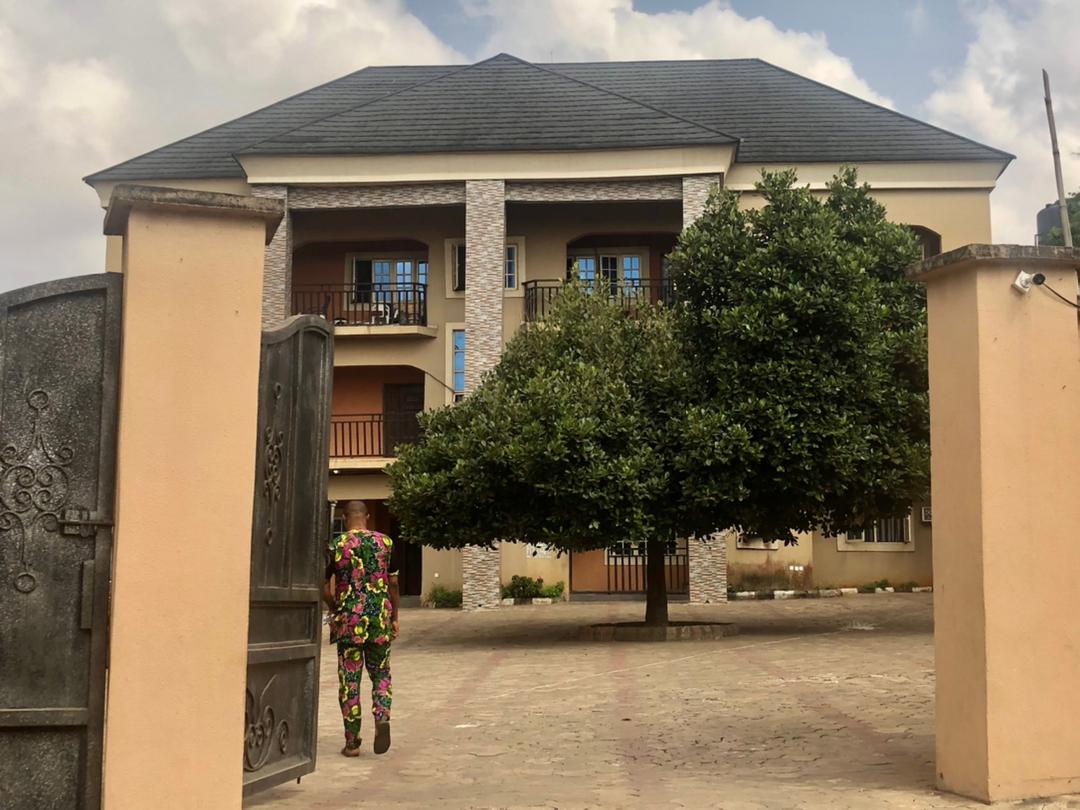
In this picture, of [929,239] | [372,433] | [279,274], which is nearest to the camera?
[279,274]

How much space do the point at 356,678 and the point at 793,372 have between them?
10.7 m

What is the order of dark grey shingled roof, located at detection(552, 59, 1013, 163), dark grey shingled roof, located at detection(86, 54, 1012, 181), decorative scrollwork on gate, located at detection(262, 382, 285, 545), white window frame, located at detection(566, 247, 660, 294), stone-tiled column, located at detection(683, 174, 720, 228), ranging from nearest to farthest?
decorative scrollwork on gate, located at detection(262, 382, 285, 545), stone-tiled column, located at detection(683, 174, 720, 228), dark grey shingled roof, located at detection(86, 54, 1012, 181), dark grey shingled roof, located at detection(552, 59, 1013, 163), white window frame, located at detection(566, 247, 660, 294)

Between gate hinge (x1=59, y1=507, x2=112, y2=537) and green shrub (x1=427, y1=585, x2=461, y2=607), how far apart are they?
24.9m

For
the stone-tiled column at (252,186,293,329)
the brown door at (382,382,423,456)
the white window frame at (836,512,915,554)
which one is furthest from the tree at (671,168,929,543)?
the brown door at (382,382,423,456)

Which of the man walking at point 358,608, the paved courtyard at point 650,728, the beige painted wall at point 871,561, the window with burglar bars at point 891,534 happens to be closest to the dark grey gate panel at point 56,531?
the paved courtyard at point 650,728

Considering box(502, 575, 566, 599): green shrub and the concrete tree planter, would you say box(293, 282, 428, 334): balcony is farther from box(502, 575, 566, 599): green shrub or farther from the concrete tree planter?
the concrete tree planter

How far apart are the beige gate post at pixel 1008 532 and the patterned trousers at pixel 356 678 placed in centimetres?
357

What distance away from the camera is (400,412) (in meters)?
33.0

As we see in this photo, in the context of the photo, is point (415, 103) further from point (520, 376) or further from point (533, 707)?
point (533, 707)

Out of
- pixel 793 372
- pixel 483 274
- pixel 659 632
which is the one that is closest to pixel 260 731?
pixel 793 372

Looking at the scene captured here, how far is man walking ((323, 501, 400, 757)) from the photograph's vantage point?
905 cm

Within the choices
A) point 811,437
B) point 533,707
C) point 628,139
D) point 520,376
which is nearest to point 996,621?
point 533,707

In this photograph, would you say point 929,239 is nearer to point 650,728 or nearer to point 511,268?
point 511,268

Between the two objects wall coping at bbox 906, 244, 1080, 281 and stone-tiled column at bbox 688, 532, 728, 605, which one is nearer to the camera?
wall coping at bbox 906, 244, 1080, 281
